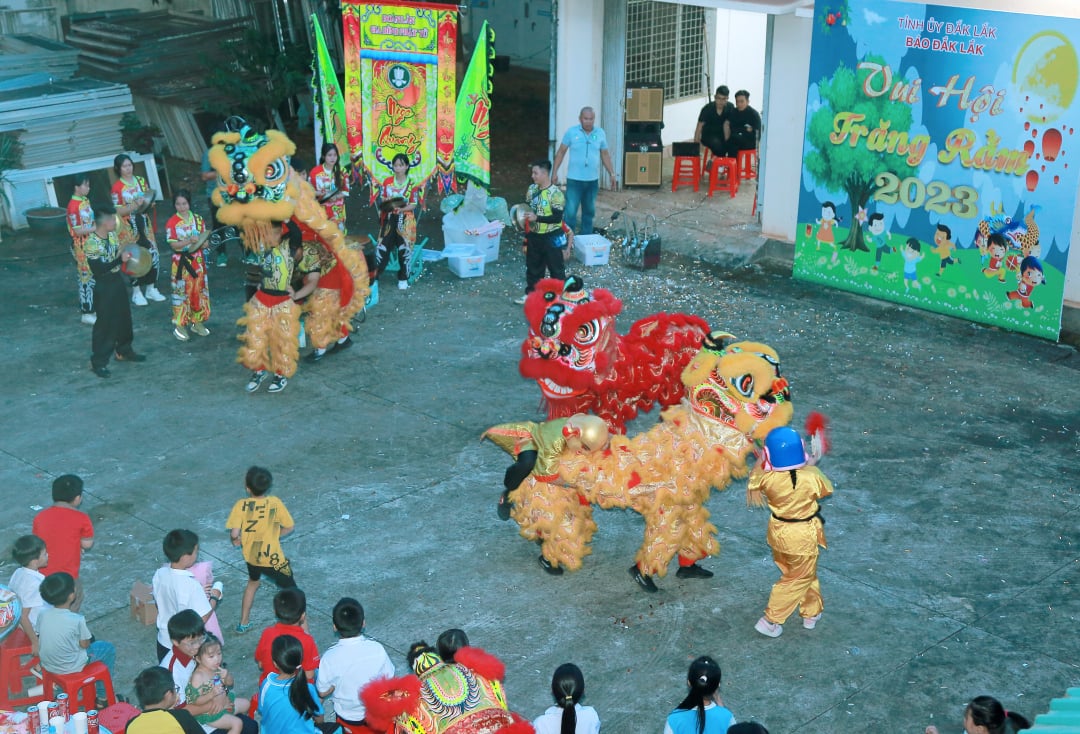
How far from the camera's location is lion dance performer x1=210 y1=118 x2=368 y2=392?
10578mm

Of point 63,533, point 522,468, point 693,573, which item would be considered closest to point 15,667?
point 63,533

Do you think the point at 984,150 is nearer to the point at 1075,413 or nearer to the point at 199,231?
the point at 1075,413

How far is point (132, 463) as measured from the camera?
32.6 ft

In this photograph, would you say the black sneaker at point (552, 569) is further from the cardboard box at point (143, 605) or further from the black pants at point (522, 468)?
the cardboard box at point (143, 605)

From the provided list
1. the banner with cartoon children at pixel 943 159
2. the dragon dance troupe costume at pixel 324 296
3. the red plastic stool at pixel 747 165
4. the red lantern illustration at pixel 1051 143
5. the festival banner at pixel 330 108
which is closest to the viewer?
the dragon dance troupe costume at pixel 324 296

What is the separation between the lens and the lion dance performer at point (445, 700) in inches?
203

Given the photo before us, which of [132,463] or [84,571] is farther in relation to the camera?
[132,463]

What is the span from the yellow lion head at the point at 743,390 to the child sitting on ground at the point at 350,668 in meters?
2.63

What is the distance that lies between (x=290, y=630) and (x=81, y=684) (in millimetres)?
1125

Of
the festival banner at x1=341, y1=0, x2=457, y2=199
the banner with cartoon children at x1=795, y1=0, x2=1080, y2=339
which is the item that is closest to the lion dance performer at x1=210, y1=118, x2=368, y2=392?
the festival banner at x1=341, y1=0, x2=457, y2=199

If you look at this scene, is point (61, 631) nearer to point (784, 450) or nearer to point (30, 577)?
point (30, 577)

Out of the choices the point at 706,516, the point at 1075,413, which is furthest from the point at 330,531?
the point at 1075,413

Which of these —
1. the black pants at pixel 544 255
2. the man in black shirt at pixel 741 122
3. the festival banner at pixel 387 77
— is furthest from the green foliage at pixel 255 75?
the black pants at pixel 544 255

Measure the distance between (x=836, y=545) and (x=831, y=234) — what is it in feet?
18.9
